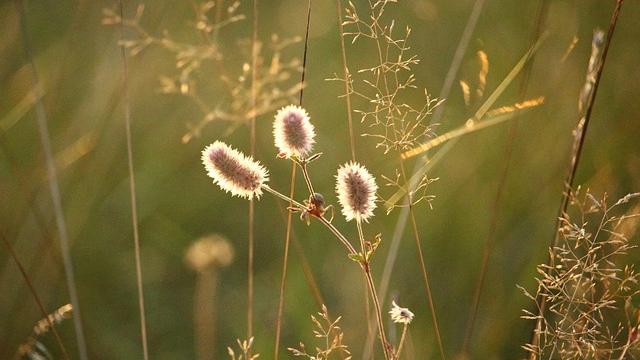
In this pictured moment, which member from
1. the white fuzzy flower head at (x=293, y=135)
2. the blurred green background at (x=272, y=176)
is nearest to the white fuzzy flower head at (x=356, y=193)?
the white fuzzy flower head at (x=293, y=135)

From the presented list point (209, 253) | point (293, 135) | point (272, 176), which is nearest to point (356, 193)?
point (293, 135)

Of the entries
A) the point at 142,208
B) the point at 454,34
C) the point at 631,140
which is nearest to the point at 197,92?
the point at 142,208

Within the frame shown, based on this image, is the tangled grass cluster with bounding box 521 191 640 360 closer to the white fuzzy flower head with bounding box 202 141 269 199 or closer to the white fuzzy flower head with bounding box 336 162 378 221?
the white fuzzy flower head with bounding box 336 162 378 221

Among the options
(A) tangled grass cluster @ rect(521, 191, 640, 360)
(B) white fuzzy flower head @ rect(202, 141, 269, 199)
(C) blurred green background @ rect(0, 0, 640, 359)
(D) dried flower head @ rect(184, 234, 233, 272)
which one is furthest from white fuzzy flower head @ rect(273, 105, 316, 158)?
(D) dried flower head @ rect(184, 234, 233, 272)

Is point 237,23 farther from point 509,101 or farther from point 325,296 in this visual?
point 325,296

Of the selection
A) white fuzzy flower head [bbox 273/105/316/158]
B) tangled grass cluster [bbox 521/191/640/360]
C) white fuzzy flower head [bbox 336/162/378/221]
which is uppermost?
white fuzzy flower head [bbox 273/105/316/158]

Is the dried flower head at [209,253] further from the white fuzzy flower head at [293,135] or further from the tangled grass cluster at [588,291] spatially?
the white fuzzy flower head at [293,135]

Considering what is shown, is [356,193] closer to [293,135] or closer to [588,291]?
[293,135]
